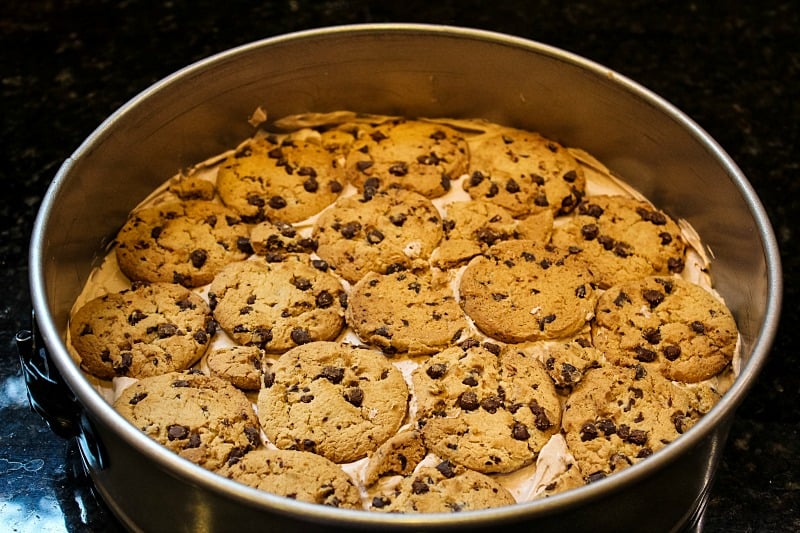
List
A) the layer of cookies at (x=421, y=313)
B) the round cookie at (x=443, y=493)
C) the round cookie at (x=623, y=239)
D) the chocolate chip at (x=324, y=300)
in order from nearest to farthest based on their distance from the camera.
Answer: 1. the round cookie at (x=443, y=493)
2. the layer of cookies at (x=421, y=313)
3. the chocolate chip at (x=324, y=300)
4. the round cookie at (x=623, y=239)

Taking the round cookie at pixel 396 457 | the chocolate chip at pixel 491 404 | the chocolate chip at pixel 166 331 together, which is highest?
the chocolate chip at pixel 166 331

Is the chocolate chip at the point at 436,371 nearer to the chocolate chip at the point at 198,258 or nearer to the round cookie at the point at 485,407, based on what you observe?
the round cookie at the point at 485,407

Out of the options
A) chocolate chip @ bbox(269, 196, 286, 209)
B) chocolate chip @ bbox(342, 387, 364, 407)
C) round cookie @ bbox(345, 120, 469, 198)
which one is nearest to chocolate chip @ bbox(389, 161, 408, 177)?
round cookie @ bbox(345, 120, 469, 198)

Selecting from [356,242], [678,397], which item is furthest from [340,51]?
Result: [678,397]

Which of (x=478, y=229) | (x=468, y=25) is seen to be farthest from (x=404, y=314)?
(x=468, y=25)

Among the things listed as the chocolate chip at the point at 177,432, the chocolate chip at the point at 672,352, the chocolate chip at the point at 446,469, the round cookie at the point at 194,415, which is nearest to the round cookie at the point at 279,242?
the round cookie at the point at 194,415

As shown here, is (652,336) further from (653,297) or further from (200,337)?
(200,337)

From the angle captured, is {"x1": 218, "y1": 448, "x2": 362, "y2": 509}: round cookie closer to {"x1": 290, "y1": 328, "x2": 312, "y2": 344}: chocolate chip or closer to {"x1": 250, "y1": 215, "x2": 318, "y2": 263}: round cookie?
{"x1": 290, "y1": 328, "x2": 312, "y2": 344}: chocolate chip
